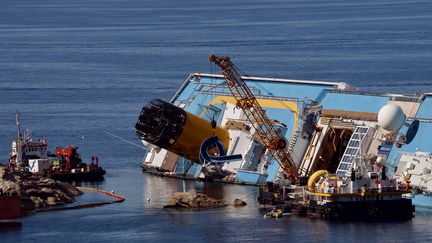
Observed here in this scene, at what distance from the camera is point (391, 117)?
78.9 meters

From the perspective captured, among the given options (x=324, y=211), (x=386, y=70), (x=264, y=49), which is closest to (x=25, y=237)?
(x=324, y=211)

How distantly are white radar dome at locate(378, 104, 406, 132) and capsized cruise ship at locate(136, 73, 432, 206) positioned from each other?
1.9 inches

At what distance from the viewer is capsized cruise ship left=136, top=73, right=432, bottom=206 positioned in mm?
79625

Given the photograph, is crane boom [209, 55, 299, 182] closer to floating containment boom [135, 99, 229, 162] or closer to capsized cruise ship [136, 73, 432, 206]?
capsized cruise ship [136, 73, 432, 206]

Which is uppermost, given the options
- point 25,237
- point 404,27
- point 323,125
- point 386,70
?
point 404,27

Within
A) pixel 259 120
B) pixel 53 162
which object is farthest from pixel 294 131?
pixel 53 162

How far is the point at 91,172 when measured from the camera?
8944 cm

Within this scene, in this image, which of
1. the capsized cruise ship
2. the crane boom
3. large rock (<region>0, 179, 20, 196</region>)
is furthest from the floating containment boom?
large rock (<region>0, 179, 20, 196</region>)

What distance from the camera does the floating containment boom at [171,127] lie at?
85.3 metres

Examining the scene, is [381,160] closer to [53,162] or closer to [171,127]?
[171,127]

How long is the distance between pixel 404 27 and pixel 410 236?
130991mm

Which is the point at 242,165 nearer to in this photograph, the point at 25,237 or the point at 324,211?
the point at 324,211

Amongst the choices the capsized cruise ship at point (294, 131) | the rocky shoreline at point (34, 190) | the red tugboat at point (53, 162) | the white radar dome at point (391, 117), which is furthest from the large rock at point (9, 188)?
the white radar dome at point (391, 117)

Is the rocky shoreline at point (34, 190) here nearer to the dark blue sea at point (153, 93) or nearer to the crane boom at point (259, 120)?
the dark blue sea at point (153, 93)
